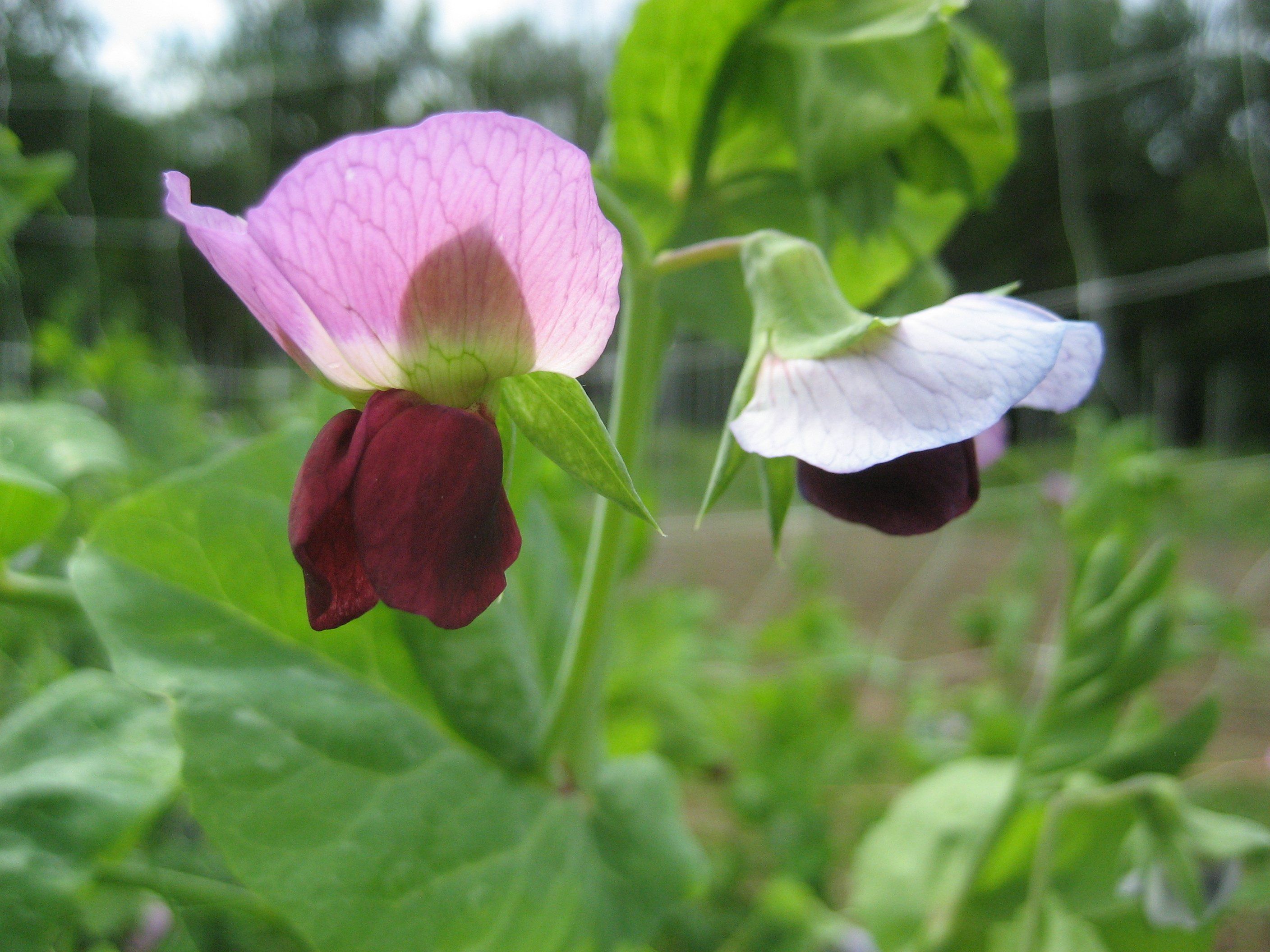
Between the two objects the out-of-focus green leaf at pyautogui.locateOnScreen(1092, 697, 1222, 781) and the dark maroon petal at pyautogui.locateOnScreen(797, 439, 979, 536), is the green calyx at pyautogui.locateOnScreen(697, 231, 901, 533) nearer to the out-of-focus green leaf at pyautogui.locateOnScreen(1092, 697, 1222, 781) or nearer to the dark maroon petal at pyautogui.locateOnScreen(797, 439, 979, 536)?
the dark maroon petal at pyautogui.locateOnScreen(797, 439, 979, 536)

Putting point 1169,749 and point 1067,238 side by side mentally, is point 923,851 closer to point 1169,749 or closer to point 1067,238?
point 1169,749

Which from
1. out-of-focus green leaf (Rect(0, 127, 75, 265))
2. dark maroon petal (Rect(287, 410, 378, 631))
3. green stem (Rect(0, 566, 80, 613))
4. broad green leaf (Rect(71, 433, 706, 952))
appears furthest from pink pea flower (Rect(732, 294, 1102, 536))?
out-of-focus green leaf (Rect(0, 127, 75, 265))

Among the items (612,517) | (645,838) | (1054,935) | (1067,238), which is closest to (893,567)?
(1067,238)

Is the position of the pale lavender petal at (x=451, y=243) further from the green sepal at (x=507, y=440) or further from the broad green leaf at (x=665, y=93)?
the broad green leaf at (x=665, y=93)

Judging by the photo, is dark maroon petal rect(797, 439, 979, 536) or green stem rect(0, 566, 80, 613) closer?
dark maroon petal rect(797, 439, 979, 536)

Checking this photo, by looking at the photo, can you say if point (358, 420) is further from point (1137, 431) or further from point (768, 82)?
point (1137, 431)

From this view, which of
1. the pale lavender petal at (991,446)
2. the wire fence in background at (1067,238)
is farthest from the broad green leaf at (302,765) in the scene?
the wire fence in background at (1067,238)
